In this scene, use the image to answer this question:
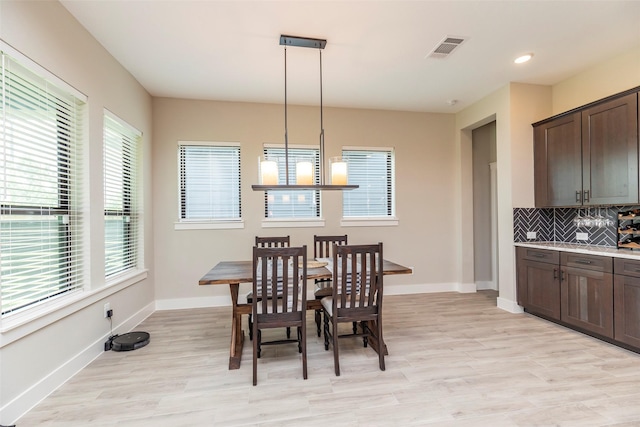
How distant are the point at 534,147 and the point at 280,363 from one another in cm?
403

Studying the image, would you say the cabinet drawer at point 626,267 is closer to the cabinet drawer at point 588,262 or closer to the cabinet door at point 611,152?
the cabinet drawer at point 588,262

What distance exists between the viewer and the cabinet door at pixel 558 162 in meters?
3.39

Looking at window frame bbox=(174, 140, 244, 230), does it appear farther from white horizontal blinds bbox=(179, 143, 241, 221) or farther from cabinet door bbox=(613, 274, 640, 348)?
cabinet door bbox=(613, 274, 640, 348)

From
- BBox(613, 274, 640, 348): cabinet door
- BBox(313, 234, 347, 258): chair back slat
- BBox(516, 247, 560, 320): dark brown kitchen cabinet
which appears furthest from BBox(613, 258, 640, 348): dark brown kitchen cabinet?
BBox(313, 234, 347, 258): chair back slat

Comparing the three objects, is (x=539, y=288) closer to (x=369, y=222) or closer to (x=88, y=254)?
(x=369, y=222)

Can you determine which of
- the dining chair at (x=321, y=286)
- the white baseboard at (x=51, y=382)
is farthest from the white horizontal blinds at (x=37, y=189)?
the dining chair at (x=321, y=286)

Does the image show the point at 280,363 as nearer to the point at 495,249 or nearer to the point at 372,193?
the point at 372,193

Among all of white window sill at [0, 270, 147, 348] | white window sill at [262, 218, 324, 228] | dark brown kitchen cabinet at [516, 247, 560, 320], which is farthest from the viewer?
white window sill at [262, 218, 324, 228]

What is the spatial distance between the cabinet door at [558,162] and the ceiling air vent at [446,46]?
5.48 ft

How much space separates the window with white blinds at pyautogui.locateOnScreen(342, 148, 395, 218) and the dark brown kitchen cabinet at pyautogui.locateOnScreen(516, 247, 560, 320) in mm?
1865

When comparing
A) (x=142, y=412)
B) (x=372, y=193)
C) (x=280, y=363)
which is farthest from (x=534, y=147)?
(x=142, y=412)

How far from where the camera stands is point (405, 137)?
15.9ft

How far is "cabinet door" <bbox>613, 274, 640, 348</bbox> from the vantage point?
2635 millimetres

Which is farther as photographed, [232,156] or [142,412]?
[232,156]
